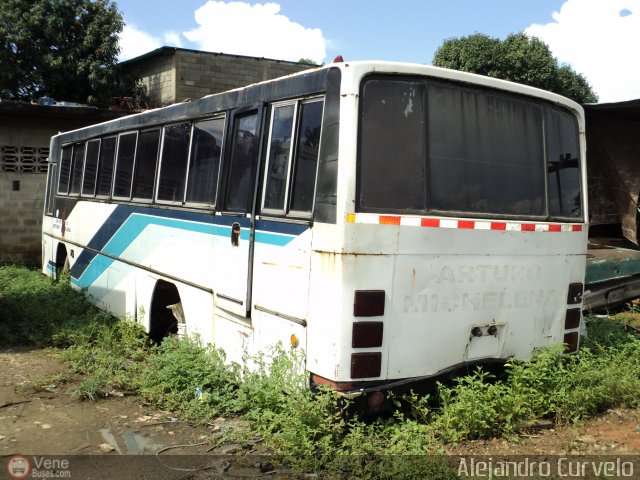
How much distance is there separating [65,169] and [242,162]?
668 centimetres

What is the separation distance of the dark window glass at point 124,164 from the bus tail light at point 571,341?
530 cm

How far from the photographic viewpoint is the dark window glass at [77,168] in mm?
9523

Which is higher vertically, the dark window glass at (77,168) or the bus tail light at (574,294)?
the dark window glass at (77,168)

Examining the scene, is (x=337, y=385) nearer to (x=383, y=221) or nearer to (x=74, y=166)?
(x=383, y=221)

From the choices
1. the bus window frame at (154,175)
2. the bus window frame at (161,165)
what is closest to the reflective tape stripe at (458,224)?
the bus window frame at (161,165)

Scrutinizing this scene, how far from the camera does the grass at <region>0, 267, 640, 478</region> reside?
3.78 meters

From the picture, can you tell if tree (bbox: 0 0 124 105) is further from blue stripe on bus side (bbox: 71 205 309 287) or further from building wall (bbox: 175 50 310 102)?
blue stripe on bus side (bbox: 71 205 309 287)

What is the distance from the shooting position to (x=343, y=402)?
391cm

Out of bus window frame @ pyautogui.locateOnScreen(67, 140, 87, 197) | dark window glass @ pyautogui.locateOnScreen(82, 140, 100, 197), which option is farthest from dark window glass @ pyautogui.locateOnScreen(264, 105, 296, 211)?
bus window frame @ pyautogui.locateOnScreen(67, 140, 87, 197)

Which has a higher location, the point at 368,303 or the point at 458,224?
the point at 458,224

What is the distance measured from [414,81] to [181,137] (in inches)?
117

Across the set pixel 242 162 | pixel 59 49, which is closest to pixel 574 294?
pixel 242 162

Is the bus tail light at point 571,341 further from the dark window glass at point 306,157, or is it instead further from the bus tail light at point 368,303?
the dark window glass at point 306,157

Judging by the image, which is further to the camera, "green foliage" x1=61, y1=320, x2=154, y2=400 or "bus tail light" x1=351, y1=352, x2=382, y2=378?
"green foliage" x1=61, y1=320, x2=154, y2=400
